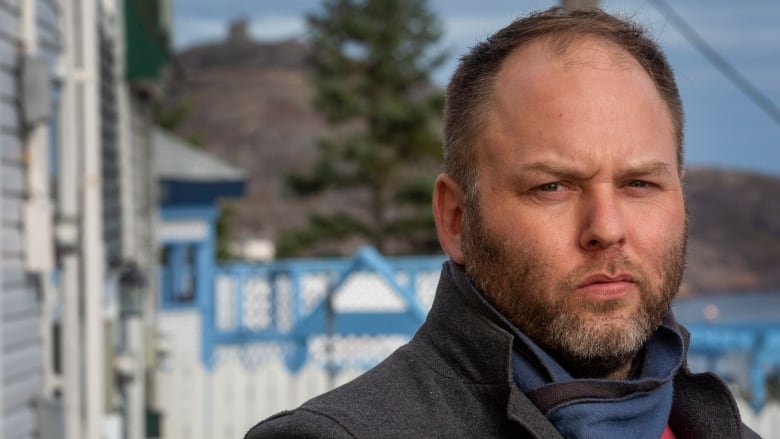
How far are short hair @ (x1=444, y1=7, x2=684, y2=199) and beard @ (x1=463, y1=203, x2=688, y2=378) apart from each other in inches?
4.0

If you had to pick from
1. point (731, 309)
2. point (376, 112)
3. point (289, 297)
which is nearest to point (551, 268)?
point (289, 297)

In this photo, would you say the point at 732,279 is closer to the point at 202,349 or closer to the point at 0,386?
the point at 202,349

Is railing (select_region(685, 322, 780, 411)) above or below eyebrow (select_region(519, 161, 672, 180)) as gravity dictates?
below

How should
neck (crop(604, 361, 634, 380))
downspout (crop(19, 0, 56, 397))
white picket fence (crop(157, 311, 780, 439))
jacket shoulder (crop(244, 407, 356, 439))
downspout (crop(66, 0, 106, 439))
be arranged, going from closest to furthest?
jacket shoulder (crop(244, 407, 356, 439)) → neck (crop(604, 361, 634, 380)) → downspout (crop(19, 0, 56, 397)) → downspout (crop(66, 0, 106, 439)) → white picket fence (crop(157, 311, 780, 439))

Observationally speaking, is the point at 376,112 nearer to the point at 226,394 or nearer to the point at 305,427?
the point at 226,394

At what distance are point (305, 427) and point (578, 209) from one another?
1.26ft

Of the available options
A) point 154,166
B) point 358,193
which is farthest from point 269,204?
point 154,166

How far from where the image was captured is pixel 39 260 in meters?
5.38

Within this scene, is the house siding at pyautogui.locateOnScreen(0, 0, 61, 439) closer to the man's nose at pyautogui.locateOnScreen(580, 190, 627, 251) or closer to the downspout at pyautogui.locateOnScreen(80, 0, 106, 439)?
the downspout at pyautogui.locateOnScreen(80, 0, 106, 439)

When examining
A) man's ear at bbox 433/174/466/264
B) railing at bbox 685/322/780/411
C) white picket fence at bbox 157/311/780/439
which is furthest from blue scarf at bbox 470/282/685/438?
railing at bbox 685/322/780/411

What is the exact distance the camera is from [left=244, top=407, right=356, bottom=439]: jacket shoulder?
129 centimetres

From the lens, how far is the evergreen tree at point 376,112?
29.5 m

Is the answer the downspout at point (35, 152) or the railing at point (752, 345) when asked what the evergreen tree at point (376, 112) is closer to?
the railing at point (752, 345)

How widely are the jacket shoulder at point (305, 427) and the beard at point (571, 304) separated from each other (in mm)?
241
